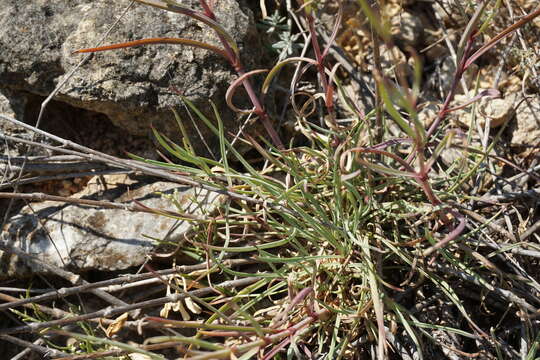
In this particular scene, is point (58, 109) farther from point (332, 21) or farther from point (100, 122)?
point (332, 21)

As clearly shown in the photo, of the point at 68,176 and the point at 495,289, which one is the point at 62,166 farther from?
the point at 495,289

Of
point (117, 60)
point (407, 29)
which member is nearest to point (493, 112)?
point (407, 29)

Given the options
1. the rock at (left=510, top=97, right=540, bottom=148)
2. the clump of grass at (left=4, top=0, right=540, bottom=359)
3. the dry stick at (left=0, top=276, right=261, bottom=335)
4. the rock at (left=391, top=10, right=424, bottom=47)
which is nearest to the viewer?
the dry stick at (left=0, top=276, right=261, bottom=335)

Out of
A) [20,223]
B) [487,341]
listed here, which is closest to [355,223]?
[487,341]

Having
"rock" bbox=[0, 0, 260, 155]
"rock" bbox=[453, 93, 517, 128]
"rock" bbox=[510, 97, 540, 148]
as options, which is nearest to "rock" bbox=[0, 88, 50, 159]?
"rock" bbox=[0, 0, 260, 155]

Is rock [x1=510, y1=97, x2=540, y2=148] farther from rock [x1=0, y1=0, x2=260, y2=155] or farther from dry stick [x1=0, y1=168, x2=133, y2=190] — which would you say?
dry stick [x1=0, y1=168, x2=133, y2=190]

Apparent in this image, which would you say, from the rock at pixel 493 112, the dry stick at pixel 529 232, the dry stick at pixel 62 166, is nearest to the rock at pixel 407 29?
the rock at pixel 493 112
